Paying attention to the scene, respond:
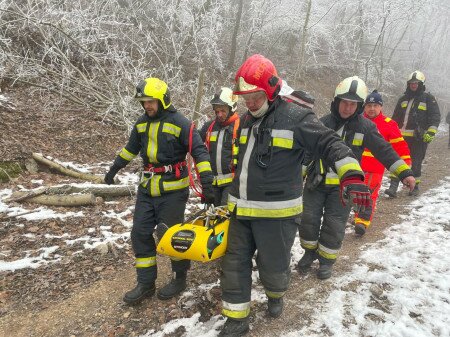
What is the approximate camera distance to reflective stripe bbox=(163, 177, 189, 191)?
12.0 ft

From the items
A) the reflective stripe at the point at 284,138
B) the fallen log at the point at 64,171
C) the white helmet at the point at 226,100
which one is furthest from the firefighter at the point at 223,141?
the fallen log at the point at 64,171

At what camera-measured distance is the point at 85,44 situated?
9844 millimetres

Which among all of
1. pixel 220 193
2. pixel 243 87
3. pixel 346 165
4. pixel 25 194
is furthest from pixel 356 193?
pixel 25 194

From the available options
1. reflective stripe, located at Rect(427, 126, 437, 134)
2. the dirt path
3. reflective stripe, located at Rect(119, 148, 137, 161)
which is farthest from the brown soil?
reflective stripe, located at Rect(427, 126, 437, 134)

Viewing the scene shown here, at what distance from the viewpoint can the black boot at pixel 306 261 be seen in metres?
4.39

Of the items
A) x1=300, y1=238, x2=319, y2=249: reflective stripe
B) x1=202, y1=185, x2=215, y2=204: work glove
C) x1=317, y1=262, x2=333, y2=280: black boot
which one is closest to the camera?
x1=202, y1=185, x2=215, y2=204: work glove

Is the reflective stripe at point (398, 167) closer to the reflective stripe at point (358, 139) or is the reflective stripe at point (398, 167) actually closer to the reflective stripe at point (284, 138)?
the reflective stripe at point (358, 139)

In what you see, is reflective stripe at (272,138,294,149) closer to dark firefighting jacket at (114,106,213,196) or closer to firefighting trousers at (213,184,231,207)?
dark firefighting jacket at (114,106,213,196)

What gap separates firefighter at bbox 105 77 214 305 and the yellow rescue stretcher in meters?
0.59

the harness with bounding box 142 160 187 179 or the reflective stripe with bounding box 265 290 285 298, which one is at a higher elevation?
the harness with bounding box 142 160 187 179

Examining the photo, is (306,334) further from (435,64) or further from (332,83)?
(435,64)

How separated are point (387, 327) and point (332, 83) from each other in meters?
20.7

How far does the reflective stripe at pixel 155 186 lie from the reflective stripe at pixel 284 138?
1431 mm

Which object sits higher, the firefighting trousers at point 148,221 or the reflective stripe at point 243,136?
the reflective stripe at point 243,136
